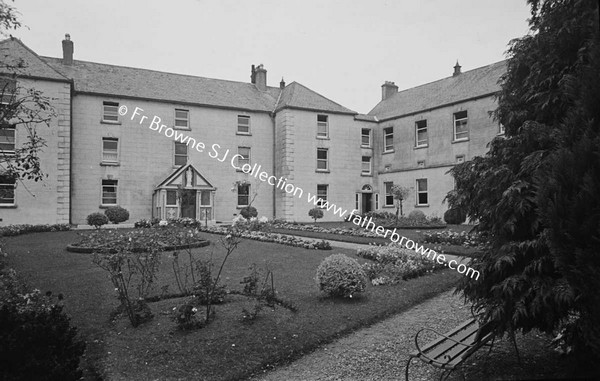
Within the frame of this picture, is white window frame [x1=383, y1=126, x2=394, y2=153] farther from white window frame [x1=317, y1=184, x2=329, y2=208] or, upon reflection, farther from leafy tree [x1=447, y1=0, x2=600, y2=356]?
leafy tree [x1=447, y1=0, x2=600, y2=356]

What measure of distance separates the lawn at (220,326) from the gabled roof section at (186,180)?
16.3 m

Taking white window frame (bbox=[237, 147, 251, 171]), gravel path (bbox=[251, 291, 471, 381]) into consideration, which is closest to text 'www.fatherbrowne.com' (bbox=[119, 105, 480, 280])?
white window frame (bbox=[237, 147, 251, 171])

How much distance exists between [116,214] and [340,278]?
21050mm

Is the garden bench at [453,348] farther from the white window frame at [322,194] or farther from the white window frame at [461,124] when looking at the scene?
the white window frame at [322,194]

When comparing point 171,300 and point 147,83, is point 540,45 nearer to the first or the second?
point 171,300

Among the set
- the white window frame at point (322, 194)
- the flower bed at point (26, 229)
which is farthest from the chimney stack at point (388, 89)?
the flower bed at point (26, 229)

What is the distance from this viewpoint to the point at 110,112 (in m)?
27.0

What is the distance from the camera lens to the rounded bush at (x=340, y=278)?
7.66 metres

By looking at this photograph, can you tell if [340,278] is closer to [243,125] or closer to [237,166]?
[237,166]

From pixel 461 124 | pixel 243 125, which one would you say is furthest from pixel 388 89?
pixel 243 125

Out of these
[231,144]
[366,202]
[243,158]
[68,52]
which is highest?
[68,52]

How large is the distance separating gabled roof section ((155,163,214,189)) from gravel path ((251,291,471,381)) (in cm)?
2236

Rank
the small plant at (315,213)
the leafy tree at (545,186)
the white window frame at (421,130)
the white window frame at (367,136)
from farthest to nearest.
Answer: the white window frame at (367,136), the white window frame at (421,130), the small plant at (315,213), the leafy tree at (545,186)

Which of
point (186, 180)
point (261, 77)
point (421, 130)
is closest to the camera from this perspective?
point (186, 180)
